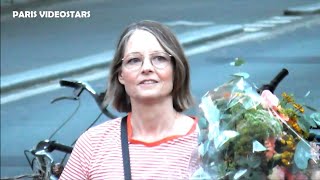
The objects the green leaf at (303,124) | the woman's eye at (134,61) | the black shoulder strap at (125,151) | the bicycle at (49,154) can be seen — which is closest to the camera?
the green leaf at (303,124)

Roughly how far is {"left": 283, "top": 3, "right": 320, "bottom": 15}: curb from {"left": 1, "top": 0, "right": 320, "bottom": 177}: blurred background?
0.05 ft

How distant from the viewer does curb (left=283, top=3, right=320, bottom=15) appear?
14464 millimetres

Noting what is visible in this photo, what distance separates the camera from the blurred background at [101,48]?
35.5 feet

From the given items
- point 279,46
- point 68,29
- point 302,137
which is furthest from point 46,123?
point 302,137

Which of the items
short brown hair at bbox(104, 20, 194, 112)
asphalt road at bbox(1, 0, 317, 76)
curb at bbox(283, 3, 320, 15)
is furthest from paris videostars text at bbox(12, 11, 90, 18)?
short brown hair at bbox(104, 20, 194, 112)

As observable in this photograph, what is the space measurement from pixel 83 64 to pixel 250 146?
1094cm

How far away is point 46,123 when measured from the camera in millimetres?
11164

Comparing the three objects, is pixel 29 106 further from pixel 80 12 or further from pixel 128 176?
pixel 128 176

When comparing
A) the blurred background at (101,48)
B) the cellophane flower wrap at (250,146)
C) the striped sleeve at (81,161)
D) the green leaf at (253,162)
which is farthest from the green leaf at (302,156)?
the blurred background at (101,48)

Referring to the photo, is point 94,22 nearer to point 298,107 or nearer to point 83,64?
point 83,64

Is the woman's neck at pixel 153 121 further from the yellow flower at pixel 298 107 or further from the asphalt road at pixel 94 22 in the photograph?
the asphalt road at pixel 94 22

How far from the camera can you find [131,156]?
377 cm

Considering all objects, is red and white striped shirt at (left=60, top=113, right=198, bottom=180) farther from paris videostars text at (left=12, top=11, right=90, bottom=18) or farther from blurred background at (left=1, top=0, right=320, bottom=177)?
paris videostars text at (left=12, top=11, right=90, bottom=18)

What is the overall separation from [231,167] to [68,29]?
13.4 m
